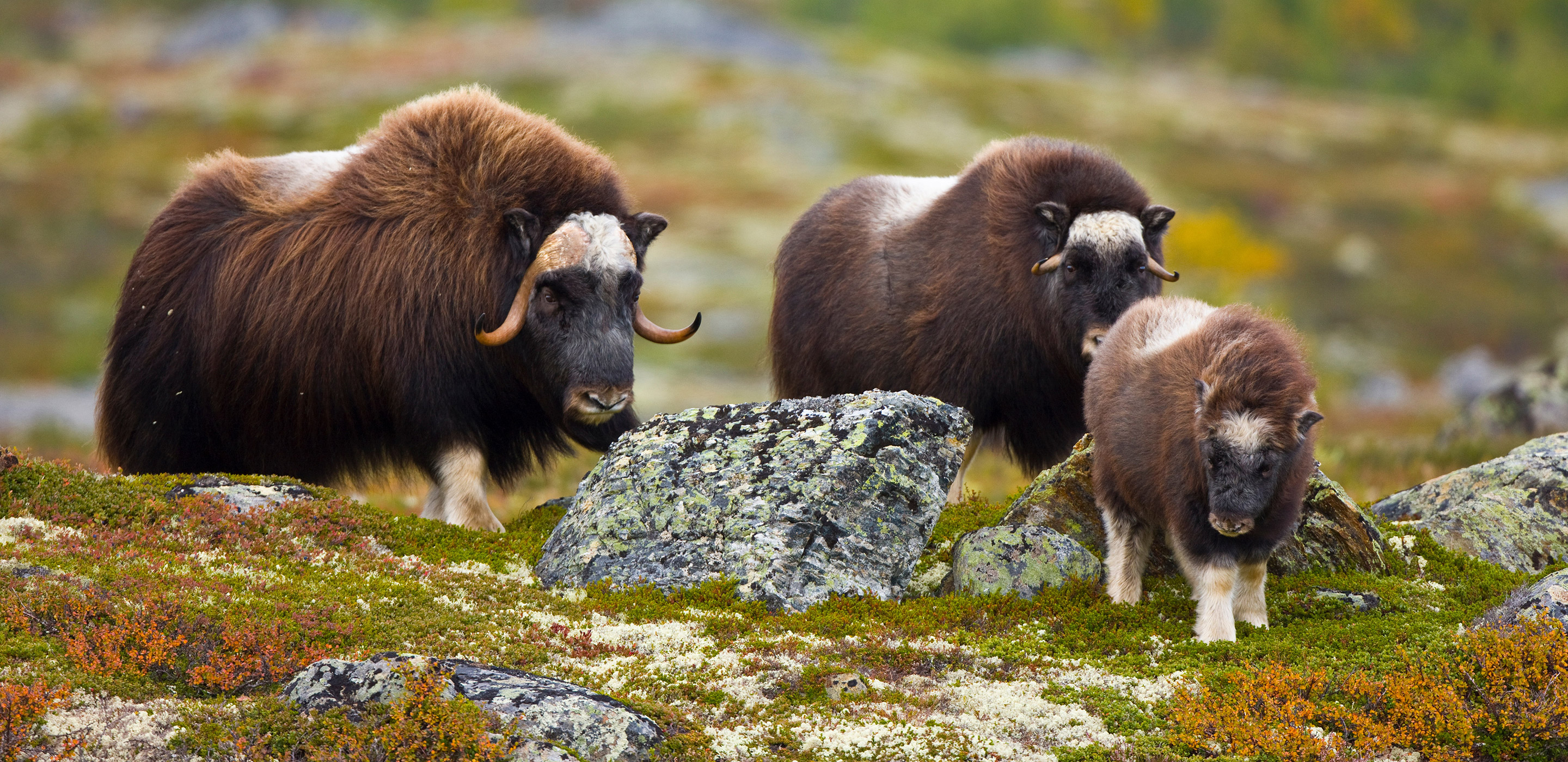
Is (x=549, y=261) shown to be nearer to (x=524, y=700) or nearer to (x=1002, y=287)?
(x=1002, y=287)

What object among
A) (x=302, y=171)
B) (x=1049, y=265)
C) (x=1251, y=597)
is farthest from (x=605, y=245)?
(x=1251, y=597)

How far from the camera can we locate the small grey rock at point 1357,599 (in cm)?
618

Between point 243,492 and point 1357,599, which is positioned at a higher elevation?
point 243,492

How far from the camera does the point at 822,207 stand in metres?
9.31

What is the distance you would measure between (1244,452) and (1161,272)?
2401mm

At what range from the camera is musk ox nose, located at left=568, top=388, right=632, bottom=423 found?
23.4 ft

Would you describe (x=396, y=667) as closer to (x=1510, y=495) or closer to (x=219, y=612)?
(x=219, y=612)

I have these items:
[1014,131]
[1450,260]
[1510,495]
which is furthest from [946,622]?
[1014,131]

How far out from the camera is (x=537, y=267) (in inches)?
286

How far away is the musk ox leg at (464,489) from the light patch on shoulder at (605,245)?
1.24 meters

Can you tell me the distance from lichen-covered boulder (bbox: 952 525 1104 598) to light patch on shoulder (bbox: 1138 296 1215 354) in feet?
3.36

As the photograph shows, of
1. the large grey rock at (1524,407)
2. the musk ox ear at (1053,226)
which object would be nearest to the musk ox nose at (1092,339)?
the musk ox ear at (1053,226)

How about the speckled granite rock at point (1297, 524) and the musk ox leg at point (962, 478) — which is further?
the musk ox leg at point (962, 478)

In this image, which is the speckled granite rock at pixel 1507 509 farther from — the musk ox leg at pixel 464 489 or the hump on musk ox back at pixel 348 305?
the musk ox leg at pixel 464 489
